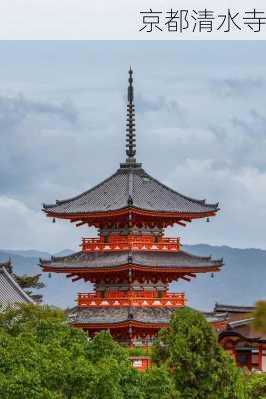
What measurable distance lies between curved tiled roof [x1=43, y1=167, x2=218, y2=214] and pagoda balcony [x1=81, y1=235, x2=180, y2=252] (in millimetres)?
1311

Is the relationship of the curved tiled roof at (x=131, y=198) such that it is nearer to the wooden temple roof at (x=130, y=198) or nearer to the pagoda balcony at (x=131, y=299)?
the wooden temple roof at (x=130, y=198)

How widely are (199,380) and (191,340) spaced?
3.92ft

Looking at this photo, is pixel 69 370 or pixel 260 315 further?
pixel 69 370

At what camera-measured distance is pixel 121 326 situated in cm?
5528

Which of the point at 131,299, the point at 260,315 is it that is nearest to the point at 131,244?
the point at 131,299

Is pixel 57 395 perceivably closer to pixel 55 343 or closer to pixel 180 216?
pixel 55 343

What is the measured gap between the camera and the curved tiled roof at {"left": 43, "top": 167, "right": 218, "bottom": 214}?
188ft

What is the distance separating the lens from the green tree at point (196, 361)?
3788cm

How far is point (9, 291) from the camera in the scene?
6212 cm

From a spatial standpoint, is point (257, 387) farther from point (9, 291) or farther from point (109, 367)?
point (9, 291)

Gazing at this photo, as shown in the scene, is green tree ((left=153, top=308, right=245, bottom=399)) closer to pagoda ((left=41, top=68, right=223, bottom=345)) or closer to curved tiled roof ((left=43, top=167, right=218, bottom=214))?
pagoda ((left=41, top=68, right=223, bottom=345))

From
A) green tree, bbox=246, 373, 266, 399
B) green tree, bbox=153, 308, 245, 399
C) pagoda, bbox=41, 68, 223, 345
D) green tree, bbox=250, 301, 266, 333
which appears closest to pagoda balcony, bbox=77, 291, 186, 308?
pagoda, bbox=41, 68, 223, 345

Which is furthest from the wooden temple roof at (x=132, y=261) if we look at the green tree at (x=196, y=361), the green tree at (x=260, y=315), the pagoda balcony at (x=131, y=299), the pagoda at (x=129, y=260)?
the green tree at (x=260, y=315)

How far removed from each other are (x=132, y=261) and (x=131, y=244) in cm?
124
